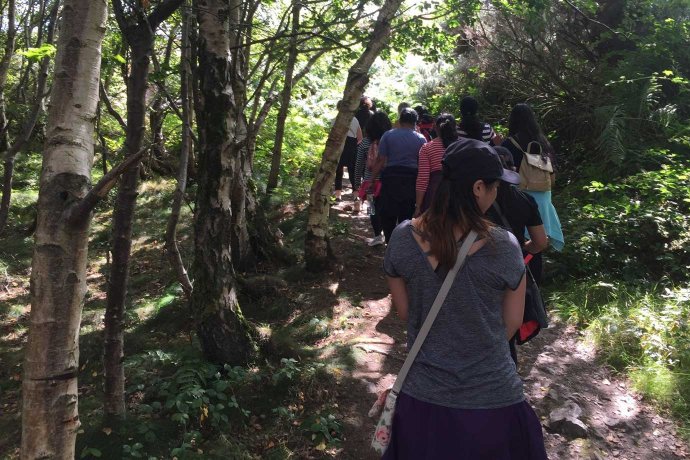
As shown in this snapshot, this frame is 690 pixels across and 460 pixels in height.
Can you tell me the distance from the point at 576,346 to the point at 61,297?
5065mm

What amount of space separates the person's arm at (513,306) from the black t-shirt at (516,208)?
1093mm

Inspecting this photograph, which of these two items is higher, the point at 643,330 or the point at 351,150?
the point at 351,150

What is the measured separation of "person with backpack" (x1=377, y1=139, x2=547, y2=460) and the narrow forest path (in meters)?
1.94

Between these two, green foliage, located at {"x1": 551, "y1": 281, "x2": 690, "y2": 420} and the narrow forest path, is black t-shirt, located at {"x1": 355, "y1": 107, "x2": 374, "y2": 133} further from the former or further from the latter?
green foliage, located at {"x1": 551, "y1": 281, "x2": 690, "y2": 420}

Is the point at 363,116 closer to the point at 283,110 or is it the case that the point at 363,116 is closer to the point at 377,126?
the point at 283,110

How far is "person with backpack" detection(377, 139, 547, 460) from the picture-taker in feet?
6.68

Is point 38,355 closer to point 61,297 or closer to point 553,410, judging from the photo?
point 61,297

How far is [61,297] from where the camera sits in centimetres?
179

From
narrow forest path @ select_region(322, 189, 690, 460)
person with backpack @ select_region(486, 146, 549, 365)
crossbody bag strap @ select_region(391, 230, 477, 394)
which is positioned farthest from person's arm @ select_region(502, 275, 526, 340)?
narrow forest path @ select_region(322, 189, 690, 460)

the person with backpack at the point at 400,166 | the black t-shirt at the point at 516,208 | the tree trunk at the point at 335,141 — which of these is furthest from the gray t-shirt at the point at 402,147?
the black t-shirt at the point at 516,208

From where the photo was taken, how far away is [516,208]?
3279mm

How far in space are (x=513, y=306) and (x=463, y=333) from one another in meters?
0.27

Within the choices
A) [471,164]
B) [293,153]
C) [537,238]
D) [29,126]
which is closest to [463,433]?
[471,164]

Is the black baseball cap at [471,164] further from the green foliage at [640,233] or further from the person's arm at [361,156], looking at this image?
the person's arm at [361,156]
